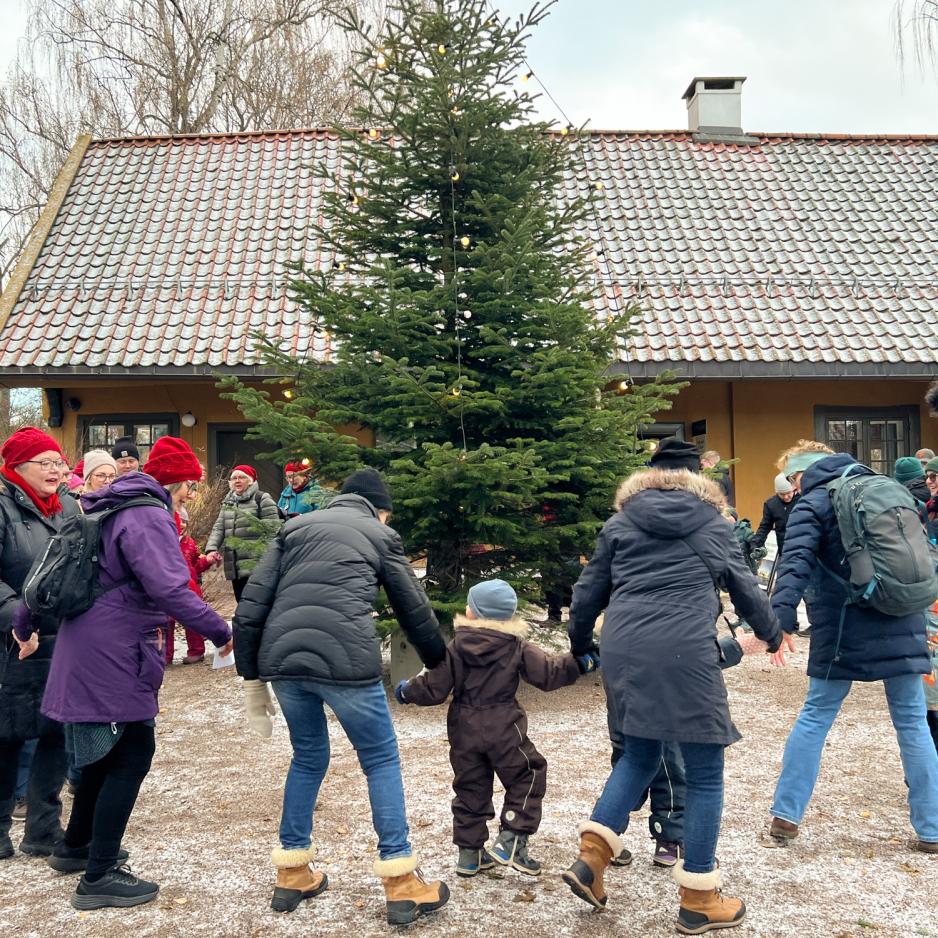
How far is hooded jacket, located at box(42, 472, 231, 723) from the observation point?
3701 millimetres

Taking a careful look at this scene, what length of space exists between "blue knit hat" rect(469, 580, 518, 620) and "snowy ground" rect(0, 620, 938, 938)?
1.09m

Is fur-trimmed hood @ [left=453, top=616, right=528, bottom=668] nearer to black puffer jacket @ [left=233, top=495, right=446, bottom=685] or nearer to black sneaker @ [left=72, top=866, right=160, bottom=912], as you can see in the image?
black puffer jacket @ [left=233, top=495, right=446, bottom=685]

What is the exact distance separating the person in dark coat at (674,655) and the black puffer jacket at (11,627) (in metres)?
2.45

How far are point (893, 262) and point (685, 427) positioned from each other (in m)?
3.95

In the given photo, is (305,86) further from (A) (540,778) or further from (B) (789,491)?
(A) (540,778)

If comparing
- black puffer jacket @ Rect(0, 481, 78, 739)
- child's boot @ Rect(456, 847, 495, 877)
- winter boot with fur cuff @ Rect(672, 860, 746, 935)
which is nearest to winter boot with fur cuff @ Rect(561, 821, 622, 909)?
winter boot with fur cuff @ Rect(672, 860, 746, 935)

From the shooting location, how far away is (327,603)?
3.58 metres

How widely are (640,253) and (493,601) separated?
10494 mm

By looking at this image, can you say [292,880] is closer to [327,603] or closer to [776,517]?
[327,603]

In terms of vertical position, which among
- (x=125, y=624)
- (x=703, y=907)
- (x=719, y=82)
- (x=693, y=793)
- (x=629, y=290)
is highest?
Result: (x=719, y=82)

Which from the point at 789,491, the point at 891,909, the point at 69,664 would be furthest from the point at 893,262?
the point at 69,664

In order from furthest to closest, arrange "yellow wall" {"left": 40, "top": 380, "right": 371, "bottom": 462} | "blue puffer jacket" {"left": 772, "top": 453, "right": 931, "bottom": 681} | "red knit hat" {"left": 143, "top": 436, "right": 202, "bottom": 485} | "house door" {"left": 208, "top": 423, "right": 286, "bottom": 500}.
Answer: "house door" {"left": 208, "top": 423, "right": 286, "bottom": 500}
"yellow wall" {"left": 40, "top": 380, "right": 371, "bottom": 462}
"red knit hat" {"left": 143, "top": 436, "right": 202, "bottom": 485}
"blue puffer jacket" {"left": 772, "top": 453, "right": 931, "bottom": 681}

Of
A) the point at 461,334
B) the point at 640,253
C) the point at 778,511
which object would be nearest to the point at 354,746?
the point at 461,334

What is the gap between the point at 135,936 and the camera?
349cm
